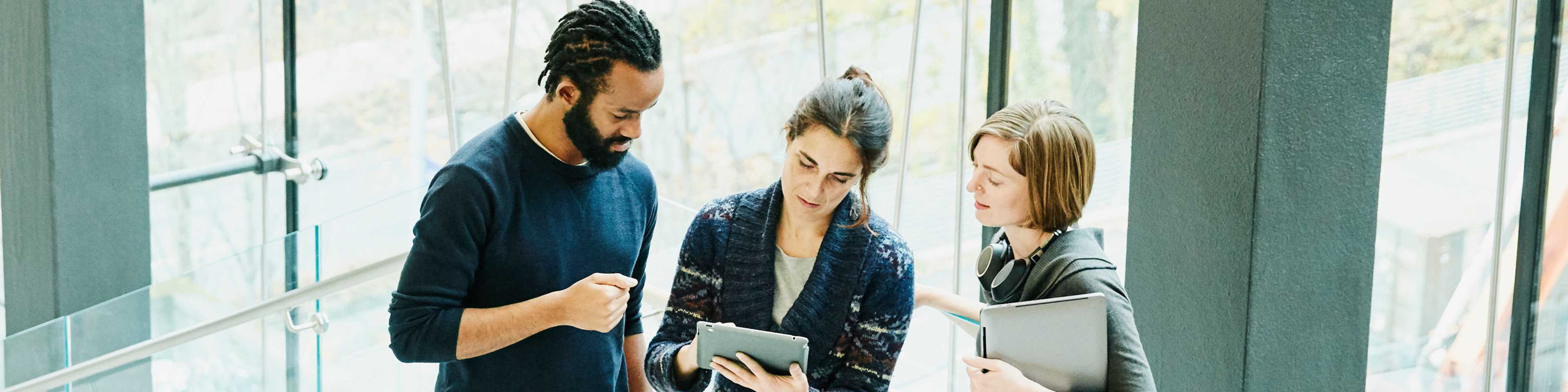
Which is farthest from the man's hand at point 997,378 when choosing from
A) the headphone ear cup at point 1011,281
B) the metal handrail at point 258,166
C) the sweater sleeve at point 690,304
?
the metal handrail at point 258,166

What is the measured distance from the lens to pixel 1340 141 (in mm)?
2316

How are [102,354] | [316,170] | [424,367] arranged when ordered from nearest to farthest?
[102,354] → [424,367] → [316,170]

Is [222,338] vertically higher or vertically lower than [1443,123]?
lower

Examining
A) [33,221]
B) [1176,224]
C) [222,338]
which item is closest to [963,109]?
[1176,224]

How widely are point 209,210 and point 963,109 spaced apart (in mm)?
3012

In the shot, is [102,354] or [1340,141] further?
[102,354]

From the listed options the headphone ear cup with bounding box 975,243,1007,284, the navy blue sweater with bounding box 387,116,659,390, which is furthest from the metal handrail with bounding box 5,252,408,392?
the headphone ear cup with bounding box 975,243,1007,284

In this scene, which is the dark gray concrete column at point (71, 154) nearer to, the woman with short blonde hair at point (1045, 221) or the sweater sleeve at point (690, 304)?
the sweater sleeve at point (690, 304)

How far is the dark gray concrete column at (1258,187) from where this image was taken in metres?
2.20

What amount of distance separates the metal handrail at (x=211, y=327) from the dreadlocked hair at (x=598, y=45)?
2.79 feet

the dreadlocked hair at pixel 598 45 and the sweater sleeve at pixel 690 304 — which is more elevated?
the dreadlocked hair at pixel 598 45

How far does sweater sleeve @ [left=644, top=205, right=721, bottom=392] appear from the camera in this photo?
184 centimetres

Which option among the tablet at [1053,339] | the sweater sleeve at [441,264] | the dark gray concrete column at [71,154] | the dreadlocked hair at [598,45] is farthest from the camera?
the dark gray concrete column at [71,154]

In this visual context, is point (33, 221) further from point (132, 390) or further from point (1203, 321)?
point (1203, 321)
